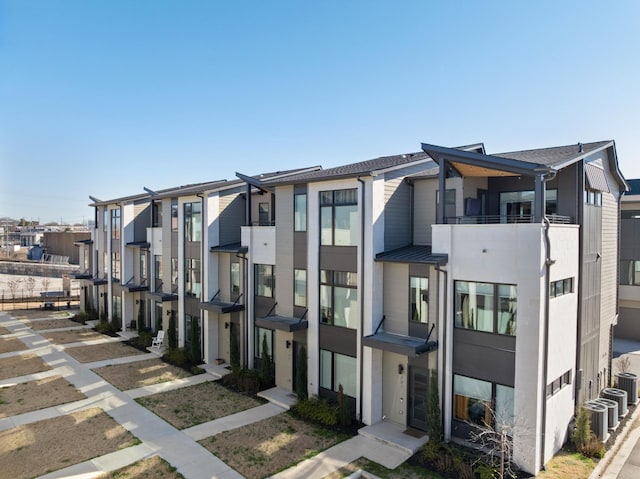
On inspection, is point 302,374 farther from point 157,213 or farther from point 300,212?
point 157,213

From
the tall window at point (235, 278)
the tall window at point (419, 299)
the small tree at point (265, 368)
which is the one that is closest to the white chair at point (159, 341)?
the tall window at point (235, 278)

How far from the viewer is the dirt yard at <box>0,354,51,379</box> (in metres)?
19.0

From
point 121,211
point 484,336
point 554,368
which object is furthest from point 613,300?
point 121,211

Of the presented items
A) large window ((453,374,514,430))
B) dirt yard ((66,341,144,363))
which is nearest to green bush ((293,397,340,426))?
large window ((453,374,514,430))

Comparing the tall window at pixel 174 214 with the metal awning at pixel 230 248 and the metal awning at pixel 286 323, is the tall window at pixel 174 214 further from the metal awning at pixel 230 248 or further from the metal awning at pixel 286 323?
the metal awning at pixel 286 323

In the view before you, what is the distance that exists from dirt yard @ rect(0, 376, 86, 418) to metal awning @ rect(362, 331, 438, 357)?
11.4 metres

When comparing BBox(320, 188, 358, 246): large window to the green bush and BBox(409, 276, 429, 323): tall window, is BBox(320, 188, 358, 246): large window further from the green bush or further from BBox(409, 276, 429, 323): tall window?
the green bush

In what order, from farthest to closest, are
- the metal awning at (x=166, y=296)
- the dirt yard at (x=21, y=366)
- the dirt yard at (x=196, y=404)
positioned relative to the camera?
the metal awning at (x=166, y=296)
the dirt yard at (x=21, y=366)
the dirt yard at (x=196, y=404)

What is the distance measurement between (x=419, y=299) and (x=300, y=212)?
5.81 m

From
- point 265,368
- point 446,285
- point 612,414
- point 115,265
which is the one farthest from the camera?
point 115,265

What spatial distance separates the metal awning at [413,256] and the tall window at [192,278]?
37.3ft

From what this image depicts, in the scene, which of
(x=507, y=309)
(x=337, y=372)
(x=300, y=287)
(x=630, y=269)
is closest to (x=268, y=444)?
(x=337, y=372)

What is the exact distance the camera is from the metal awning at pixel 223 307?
18822 millimetres

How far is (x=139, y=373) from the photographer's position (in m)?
19.0
